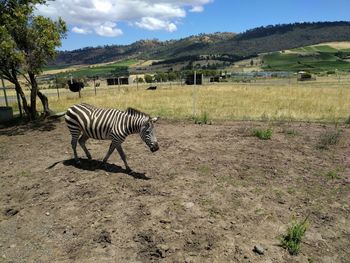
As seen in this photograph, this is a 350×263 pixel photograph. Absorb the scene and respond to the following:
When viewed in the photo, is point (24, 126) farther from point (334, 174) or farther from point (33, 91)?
point (334, 174)

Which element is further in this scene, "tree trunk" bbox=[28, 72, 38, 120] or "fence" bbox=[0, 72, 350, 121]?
"fence" bbox=[0, 72, 350, 121]

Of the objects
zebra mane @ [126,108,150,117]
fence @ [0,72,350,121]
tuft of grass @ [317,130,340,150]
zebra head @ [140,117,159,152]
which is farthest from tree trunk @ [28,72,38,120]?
tuft of grass @ [317,130,340,150]

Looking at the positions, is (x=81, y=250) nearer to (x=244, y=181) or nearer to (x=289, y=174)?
(x=244, y=181)

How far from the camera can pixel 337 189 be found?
7.61 meters

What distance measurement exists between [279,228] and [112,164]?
4.82m

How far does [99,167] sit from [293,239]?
5.20 meters

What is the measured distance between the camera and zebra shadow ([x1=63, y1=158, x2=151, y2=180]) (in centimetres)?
855

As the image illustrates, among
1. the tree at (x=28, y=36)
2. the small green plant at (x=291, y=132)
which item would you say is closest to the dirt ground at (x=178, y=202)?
the small green plant at (x=291, y=132)

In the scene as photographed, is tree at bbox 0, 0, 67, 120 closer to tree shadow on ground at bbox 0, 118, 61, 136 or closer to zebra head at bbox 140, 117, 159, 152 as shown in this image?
tree shadow on ground at bbox 0, 118, 61, 136

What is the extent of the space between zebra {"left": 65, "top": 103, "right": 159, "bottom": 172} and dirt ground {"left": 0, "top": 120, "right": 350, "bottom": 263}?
0.75m

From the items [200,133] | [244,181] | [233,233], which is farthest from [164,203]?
[200,133]

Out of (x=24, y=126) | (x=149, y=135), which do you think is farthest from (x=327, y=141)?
(x=24, y=126)

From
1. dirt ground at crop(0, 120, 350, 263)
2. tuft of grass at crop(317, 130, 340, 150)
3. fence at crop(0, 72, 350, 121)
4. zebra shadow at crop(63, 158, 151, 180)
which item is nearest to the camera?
dirt ground at crop(0, 120, 350, 263)

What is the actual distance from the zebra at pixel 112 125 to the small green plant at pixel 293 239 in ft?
12.0
